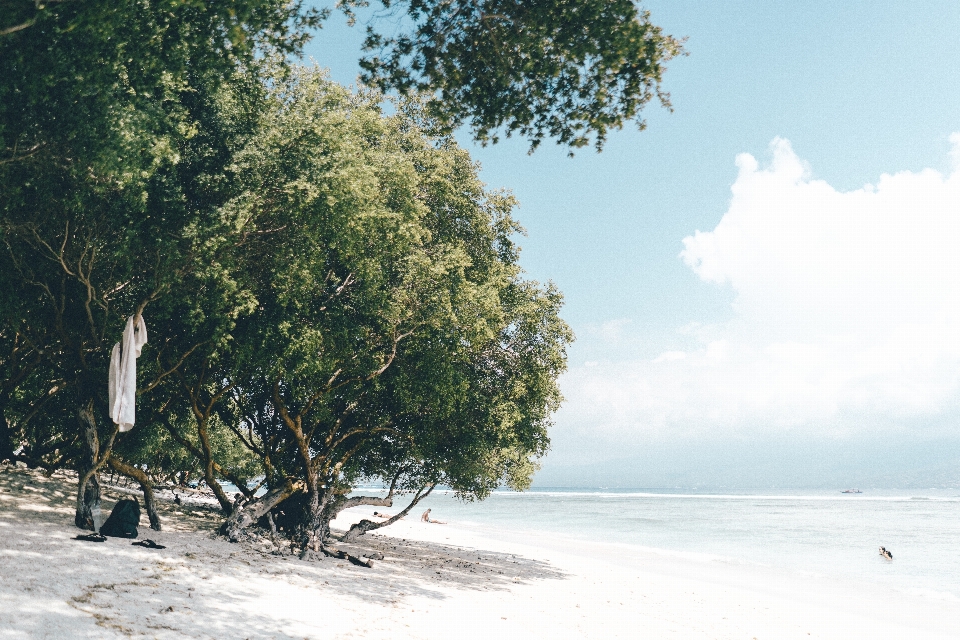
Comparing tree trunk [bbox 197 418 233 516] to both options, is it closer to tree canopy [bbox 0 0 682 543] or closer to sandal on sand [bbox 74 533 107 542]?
tree canopy [bbox 0 0 682 543]

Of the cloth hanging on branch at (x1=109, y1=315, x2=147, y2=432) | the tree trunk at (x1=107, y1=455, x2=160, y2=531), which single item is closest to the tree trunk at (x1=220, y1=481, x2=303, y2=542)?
the tree trunk at (x1=107, y1=455, x2=160, y2=531)

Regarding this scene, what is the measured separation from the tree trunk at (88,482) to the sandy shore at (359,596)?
22.5 inches

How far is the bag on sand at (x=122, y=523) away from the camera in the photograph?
13242mm

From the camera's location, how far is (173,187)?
447 inches

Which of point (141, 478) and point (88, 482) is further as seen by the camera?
point (141, 478)

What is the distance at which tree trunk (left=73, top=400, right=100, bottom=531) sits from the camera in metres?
13.8

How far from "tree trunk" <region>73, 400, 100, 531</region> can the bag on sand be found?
72 cm

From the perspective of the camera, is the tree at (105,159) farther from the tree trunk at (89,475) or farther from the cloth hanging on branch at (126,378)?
the cloth hanging on branch at (126,378)

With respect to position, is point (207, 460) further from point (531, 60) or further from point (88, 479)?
point (531, 60)

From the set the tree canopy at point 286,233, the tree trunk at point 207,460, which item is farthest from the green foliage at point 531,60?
the tree trunk at point 207,460

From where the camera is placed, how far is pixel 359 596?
11836 mm

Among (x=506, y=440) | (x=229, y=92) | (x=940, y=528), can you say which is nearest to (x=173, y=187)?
(x=229, y=92)

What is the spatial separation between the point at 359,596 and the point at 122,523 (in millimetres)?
5424

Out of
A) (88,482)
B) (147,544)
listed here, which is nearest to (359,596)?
(147,544)
